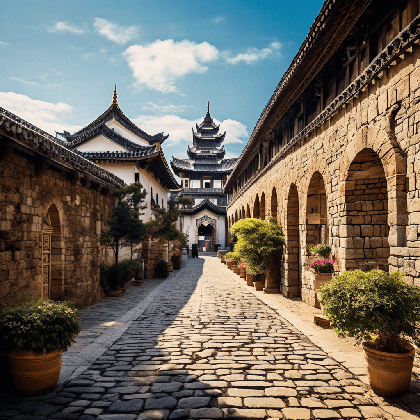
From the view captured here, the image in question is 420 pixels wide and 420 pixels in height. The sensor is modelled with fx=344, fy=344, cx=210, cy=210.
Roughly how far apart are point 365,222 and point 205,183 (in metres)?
38.8

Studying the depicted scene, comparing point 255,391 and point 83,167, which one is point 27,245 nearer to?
point 83,167

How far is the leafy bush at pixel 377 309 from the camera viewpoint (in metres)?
3.81

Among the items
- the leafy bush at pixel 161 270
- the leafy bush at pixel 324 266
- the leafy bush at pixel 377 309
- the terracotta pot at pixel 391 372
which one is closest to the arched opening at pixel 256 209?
the leafy bush at pixel 161 270

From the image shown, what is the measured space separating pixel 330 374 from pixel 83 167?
7047 mm

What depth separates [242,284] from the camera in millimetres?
14000

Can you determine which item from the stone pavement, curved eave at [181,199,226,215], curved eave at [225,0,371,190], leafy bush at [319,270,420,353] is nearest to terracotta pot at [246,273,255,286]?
the stone pavement

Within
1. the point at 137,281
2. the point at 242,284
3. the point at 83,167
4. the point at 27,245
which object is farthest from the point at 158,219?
the point at 27,245

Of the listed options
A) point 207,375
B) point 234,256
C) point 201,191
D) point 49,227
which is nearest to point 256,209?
point 234,256

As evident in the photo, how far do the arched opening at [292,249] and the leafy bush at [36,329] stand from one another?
24.6 ft

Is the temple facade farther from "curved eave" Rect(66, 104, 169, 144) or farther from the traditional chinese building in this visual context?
"curved eave" Rect(66, 104, 169, 144)

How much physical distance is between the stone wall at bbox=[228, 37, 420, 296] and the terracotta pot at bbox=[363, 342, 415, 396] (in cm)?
123

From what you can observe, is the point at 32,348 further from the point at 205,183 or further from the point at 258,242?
the point at 205,183

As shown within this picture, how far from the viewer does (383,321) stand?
379 centimetres

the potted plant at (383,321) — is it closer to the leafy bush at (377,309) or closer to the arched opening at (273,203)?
the leafy bush at (377,309)
